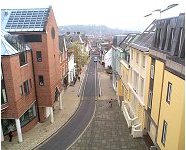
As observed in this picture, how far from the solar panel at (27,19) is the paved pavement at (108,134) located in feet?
53.4

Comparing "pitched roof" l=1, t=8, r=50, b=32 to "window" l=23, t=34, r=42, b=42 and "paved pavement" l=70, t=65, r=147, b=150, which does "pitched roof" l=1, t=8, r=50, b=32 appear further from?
"paved pavement" l=70, t=65, r=147, b=150

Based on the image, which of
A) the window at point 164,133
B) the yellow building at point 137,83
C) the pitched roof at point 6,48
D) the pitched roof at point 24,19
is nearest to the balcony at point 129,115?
the yellow building at point 137,83

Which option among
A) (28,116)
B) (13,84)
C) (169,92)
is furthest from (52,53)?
(169,92)

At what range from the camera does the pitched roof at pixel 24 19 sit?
29.8 meters

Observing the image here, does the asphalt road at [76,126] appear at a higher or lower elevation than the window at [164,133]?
lower

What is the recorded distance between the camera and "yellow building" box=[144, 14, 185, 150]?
14.9m

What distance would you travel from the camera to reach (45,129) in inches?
1197

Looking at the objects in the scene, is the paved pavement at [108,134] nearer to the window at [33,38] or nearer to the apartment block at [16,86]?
the apartment block at [16,86]

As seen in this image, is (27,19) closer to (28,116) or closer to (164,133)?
(28,116)

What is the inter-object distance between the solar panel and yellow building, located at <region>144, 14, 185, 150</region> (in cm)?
1655

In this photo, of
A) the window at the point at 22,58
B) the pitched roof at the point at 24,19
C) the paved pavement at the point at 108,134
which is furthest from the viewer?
the pitched roof at the point at 24,19

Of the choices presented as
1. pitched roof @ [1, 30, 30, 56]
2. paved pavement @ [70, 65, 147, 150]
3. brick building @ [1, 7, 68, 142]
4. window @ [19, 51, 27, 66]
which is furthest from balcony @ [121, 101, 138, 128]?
pitched roof @ [1, 30, 30, 56]

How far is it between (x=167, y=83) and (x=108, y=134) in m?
13.6

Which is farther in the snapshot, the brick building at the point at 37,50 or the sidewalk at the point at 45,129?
the brick building at the point at 37,50
